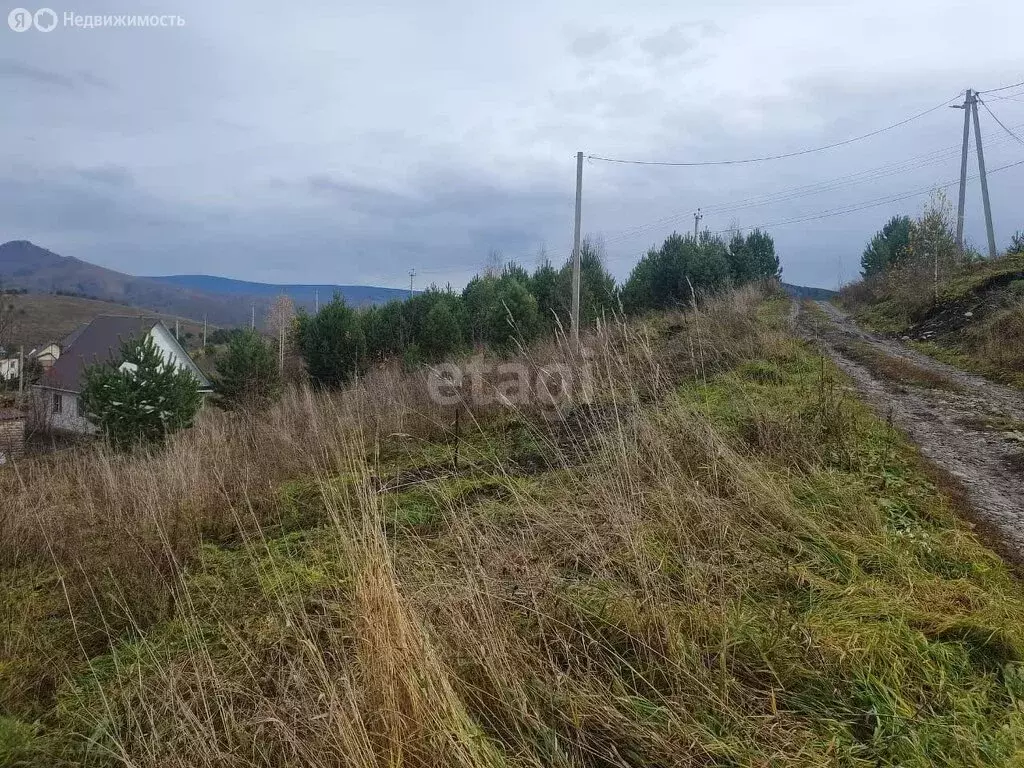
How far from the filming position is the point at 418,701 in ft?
5.34

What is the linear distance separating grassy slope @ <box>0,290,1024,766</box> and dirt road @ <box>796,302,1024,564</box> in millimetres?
330

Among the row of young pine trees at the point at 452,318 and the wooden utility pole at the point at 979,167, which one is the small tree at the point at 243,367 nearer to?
the row of young pine trees at the point at 452,318

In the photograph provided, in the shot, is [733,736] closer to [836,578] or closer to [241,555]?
[836,578]

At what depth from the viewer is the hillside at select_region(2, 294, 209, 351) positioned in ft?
224

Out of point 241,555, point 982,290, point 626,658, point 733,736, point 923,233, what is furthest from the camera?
point 923,233

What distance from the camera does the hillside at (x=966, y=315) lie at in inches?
360

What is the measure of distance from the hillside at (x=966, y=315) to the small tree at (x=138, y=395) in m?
17.0

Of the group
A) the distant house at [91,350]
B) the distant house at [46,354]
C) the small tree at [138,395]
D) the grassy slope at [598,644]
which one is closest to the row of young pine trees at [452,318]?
the small tree at [138,395]

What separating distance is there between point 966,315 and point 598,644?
1447cm

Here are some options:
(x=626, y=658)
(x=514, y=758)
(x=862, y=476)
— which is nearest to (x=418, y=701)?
(x=514, y=758)

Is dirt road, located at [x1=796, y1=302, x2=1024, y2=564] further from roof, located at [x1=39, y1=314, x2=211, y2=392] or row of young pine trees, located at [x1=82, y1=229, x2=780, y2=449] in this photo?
roof, located at [x1=39, y1=314, x2=211, y2=392]

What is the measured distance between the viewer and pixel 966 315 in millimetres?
12602

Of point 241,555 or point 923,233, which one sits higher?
point 923,233

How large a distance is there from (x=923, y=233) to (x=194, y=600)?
920 inches
